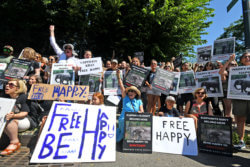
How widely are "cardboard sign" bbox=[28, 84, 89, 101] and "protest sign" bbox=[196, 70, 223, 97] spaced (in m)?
3.18

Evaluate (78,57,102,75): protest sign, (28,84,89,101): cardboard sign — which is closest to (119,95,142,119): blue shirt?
(28,84,89,101): cardboard sign

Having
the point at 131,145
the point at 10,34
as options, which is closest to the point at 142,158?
the point at 131,145

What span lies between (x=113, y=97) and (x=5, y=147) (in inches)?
102

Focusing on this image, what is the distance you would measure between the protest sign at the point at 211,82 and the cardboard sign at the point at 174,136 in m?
1.28

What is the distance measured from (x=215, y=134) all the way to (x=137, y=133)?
1.59 m

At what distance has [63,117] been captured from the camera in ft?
8.84

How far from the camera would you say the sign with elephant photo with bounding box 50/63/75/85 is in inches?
146

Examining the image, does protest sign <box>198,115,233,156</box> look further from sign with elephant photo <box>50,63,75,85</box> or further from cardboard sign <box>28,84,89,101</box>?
sign with elephant photo <box>50,63,75,85</box>

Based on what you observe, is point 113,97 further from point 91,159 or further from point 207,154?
point 207,154

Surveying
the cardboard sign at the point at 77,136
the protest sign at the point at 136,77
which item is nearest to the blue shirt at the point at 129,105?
the cardboard sign at the point at 77,136

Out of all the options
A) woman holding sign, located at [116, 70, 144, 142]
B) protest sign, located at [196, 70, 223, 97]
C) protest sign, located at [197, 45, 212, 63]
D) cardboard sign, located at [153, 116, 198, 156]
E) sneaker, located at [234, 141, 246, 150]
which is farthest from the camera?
protest sign, located at [197, 45, 212, 63]

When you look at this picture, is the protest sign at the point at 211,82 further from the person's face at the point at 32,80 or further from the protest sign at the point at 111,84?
the person's face at the point at 32,80

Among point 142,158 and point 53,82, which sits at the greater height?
point 53,82

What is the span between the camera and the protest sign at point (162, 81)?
4066 millimetres
